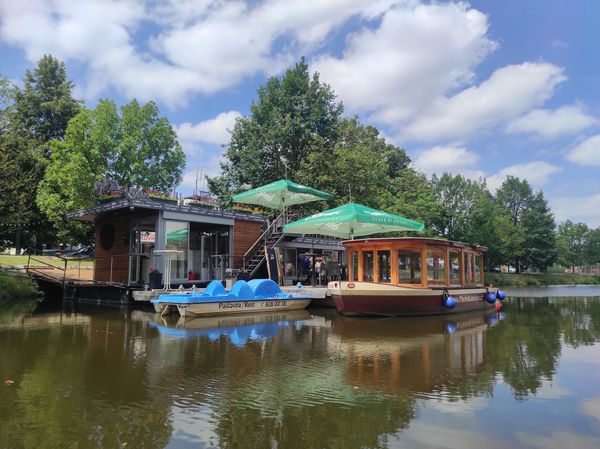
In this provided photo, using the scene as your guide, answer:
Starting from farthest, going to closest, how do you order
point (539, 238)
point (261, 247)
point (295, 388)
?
1. point (539, 238)
2. point (261, 247)
3. point (295, 388)

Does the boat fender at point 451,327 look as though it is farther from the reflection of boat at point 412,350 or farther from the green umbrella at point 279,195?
the green umbrella at point 279,195

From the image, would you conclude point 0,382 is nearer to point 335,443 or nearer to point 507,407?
point 335,443

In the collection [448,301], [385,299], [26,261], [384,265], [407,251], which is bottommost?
[448,301]

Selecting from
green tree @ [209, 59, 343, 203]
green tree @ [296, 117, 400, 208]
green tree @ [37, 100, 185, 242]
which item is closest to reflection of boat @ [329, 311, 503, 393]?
green tree @ [296, 117, 400, 208]

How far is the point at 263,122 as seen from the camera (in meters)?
32.3

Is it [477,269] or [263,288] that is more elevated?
[477,269]

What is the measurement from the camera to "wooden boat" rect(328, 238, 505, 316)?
1374cm

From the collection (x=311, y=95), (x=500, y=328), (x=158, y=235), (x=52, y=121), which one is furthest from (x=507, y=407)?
(x=52, y=121)

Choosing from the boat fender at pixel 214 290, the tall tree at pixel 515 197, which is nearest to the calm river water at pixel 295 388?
the boat fender at pixel 214 290

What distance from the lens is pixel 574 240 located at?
2859 inches

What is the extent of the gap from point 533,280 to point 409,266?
127 feet

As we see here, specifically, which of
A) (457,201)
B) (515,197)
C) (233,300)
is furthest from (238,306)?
(515,197)

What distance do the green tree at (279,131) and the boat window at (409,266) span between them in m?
A: 16.9

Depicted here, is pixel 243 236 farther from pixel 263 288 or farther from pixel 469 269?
pixel 469 269
